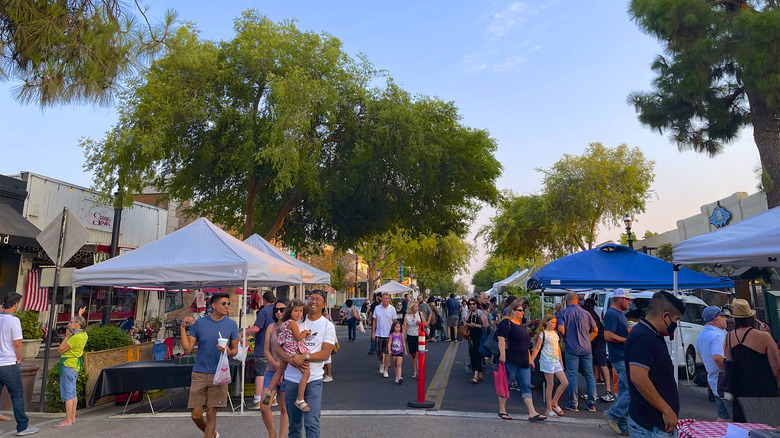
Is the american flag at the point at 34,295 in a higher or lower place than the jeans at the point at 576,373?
higher

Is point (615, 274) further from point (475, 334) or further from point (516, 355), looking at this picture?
point (516, 355)

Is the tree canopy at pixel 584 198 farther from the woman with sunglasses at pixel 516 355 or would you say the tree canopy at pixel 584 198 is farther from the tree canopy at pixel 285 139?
the woman with sunglasses at pixel 516 355

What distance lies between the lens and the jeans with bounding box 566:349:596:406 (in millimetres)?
8219

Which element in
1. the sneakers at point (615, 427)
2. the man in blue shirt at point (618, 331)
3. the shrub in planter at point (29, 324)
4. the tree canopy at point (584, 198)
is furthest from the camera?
the tree canopy at point (584, 198)

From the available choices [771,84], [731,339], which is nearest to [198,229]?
[731,339]

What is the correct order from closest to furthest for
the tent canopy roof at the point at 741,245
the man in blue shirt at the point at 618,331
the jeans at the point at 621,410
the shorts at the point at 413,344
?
the tent canopy roof at the point at 741,245
the jeans at the point at 621,410
the man in blue shirt at the point at 618,331
the shorts at the point at 413,344

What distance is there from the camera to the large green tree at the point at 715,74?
1271cm

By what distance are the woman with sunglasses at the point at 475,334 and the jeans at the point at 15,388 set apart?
8.02 m

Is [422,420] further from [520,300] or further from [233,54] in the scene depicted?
[233,54]

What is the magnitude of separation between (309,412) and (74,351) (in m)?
4.75

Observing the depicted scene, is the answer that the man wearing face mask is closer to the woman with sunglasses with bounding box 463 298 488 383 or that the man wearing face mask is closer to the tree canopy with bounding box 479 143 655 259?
the woman with sunglasses with bounding box 463 298 488 383

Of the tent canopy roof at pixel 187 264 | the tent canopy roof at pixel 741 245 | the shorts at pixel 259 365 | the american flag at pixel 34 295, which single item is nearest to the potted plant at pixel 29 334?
the american flag at pixel 34 295

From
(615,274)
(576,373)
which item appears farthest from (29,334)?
(615,274)

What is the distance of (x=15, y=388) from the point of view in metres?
6.66
